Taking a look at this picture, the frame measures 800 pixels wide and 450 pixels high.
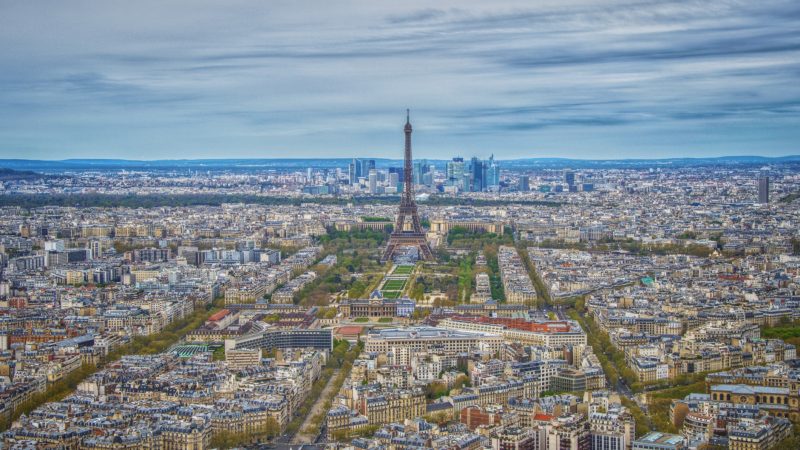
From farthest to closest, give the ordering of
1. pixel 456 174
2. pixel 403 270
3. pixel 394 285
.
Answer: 1. pixel 456 174
2. pixel 403 270
3. pixel 394 285

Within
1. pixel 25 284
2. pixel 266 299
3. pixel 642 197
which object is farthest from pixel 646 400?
pixel 642 197

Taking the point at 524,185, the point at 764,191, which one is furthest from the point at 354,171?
the point at 764,191

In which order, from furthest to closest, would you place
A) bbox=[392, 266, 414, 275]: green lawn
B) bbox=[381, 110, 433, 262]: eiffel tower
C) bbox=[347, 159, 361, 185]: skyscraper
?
bbox=[347, 159, 361, 185]: skyscraper
bbox=[381, 110, 433, 262]: eiffel tower
bbox=[392, 266, 414, 275]: green lawn

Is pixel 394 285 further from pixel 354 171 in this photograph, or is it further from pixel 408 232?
pixel 354 171

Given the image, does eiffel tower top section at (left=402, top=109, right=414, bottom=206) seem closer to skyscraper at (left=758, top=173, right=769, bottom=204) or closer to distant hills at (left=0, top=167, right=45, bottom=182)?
skyscraper at (left=758, top=173, right=769, bottom=204)

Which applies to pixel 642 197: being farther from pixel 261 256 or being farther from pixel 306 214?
pixel 261 256

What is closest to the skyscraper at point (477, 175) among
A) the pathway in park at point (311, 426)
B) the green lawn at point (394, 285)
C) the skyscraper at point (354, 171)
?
the skyscraper at point (354, 171)

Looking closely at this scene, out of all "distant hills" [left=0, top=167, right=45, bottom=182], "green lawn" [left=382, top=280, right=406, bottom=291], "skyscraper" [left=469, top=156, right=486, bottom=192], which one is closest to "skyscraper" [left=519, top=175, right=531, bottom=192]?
"skyscraper" [left=469, top=156, right=486, bottom=192]

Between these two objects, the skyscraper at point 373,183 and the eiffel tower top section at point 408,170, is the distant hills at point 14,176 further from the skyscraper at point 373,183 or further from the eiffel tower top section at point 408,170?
the eiffel tower top section at point 408,170

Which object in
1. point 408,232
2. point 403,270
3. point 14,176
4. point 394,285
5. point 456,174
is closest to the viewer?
point 394,285
